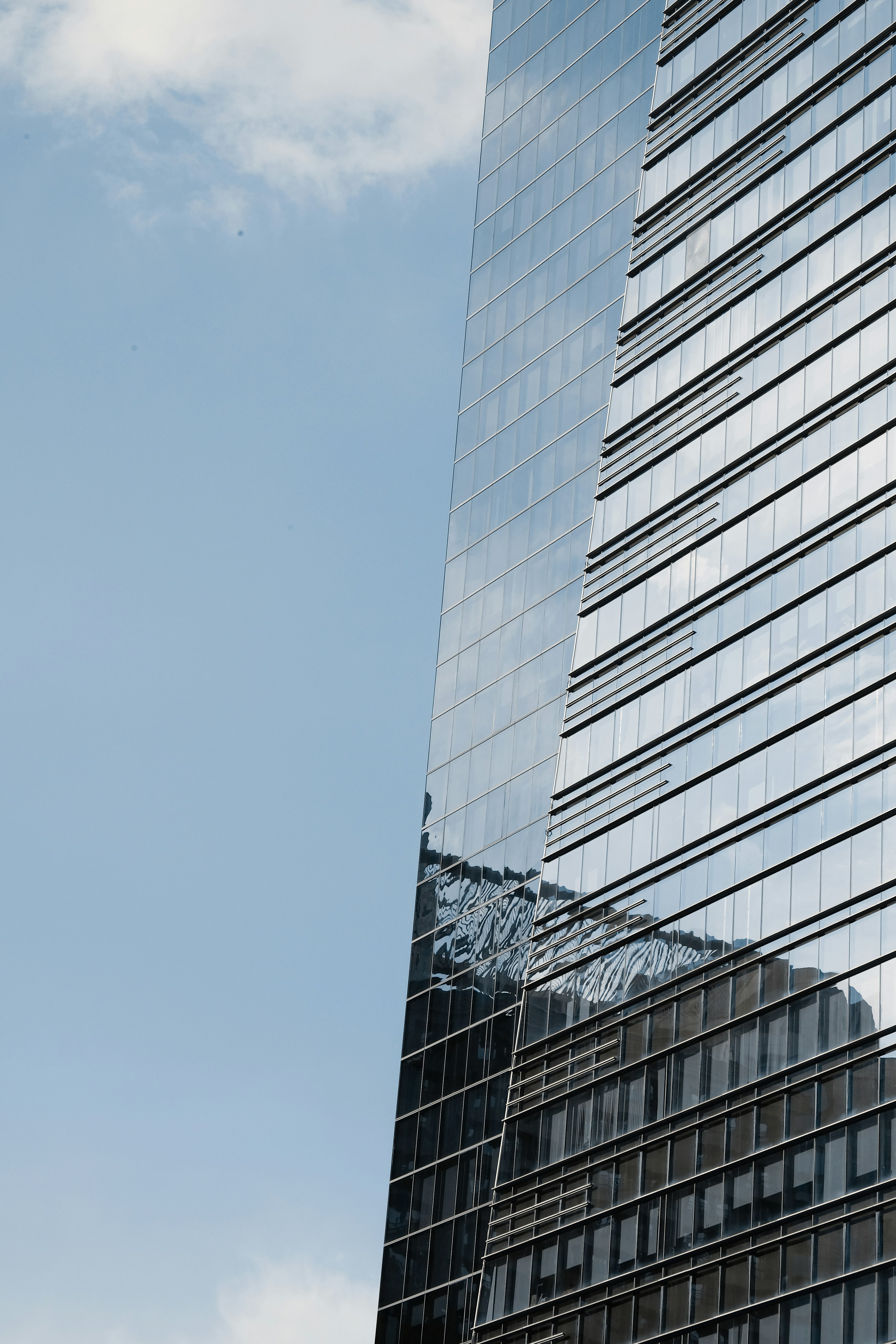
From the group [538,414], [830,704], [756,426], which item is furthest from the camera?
Answer: [538,414]

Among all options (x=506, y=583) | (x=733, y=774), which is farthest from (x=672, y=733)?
(x=506, y=583)

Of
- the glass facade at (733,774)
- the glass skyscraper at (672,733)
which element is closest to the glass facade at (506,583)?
the glass skyscraper at (672,733)

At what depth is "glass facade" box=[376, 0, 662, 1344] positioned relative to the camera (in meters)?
69.0

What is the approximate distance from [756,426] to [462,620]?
17.2 metres

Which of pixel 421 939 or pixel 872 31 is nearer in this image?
pixel 872 31

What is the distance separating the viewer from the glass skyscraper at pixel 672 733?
55.7 metres

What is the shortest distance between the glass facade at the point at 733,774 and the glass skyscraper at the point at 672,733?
119 millimetres

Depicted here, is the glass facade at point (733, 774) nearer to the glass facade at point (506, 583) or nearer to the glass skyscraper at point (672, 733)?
the glass skyscraper at point (672, 733)

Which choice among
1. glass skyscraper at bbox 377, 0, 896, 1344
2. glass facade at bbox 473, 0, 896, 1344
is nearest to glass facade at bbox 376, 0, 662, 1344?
glass skyscraper at bbox 377, 0, 896, 1344

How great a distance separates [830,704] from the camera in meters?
59.5

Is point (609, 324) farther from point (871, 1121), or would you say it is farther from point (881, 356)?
point (871, 1121)

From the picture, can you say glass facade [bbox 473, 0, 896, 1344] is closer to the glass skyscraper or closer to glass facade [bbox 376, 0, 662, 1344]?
the glass skyscraper

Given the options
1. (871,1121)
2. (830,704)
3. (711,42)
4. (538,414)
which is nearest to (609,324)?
(538,414)

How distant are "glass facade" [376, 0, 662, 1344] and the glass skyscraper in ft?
0.57
